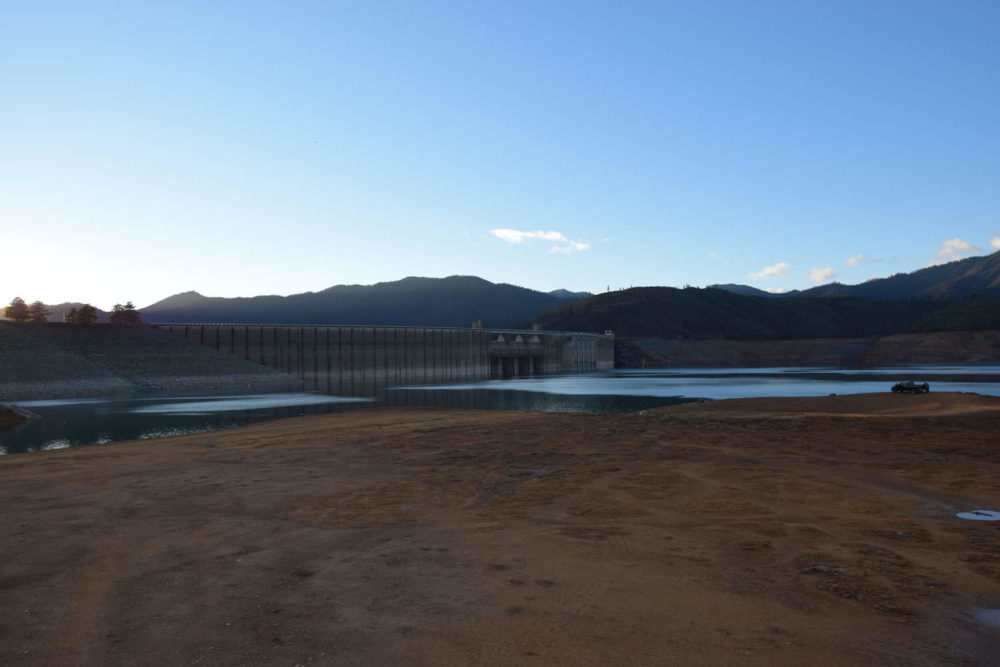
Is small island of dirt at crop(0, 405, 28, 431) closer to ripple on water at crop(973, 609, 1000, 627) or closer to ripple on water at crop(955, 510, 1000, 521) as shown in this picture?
ripple on water at crop(955, 510, 1000, 521)

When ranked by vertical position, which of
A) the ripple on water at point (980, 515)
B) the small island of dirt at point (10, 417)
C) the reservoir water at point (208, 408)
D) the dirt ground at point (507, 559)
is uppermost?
the dirt ground at point (507, 559)

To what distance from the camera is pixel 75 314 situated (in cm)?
8050

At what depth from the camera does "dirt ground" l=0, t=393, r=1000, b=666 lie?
23.6ft

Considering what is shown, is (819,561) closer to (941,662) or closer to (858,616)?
(858,616)

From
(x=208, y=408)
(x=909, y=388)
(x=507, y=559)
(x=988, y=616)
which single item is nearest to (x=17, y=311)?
(x=208, y=408)

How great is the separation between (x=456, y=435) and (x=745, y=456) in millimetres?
11551

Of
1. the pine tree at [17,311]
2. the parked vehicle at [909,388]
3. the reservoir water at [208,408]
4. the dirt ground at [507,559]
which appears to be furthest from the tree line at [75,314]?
the parked vehicle at [909,388]

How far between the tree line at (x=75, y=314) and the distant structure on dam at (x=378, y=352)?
176 inches

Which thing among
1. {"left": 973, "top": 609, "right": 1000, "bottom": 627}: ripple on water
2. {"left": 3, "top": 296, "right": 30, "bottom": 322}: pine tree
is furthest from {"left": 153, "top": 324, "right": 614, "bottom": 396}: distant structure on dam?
{"left": 973, "top": 609, "right": 1000, "bottom": 627}: ripple on water

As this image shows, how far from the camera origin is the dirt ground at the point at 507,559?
23.6 feet

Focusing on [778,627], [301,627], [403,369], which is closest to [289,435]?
[301,627]

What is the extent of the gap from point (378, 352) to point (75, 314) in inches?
1677

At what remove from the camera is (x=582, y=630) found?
754 centimetres

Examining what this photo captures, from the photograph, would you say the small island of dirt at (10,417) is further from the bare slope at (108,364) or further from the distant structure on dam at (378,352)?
the distant structure on dam at (378,352)
